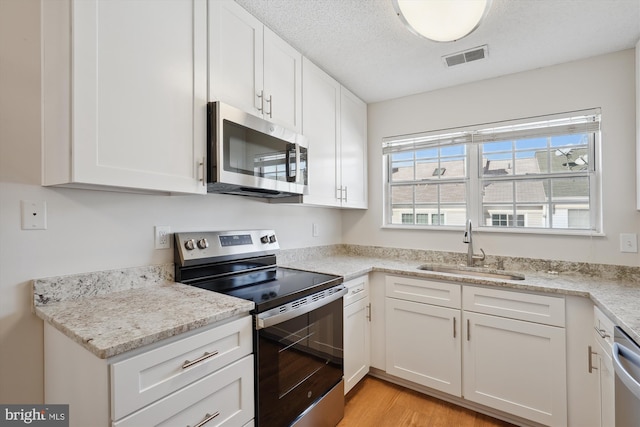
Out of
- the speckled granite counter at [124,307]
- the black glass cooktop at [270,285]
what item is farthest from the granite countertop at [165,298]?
the black glass cooktop at [270,285]

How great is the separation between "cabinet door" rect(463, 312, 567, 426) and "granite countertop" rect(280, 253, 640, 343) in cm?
23

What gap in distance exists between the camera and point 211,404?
44.0 inches

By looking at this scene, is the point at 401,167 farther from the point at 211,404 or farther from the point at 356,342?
the point at 211,404

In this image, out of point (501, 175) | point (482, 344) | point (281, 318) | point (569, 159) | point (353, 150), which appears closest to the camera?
point (281, 318)

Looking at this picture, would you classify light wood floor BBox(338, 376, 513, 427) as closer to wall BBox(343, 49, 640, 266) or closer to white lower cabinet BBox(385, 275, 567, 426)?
white lower cabinet BBox(385, 275, 567, 426)

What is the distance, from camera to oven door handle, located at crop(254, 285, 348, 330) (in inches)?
50.8

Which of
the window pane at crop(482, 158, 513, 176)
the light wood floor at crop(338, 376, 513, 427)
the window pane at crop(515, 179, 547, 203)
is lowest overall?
the light wood floor at crop(338, 376, 513, 427)

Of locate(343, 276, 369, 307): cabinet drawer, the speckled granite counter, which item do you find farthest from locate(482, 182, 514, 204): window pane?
the speckled granite counter

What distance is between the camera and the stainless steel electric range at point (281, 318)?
4.39 ft

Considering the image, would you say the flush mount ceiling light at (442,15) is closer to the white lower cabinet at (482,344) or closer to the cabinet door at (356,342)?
the white lower cabinet at (482,344)

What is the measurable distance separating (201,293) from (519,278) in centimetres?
210

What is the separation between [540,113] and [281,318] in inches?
94.1

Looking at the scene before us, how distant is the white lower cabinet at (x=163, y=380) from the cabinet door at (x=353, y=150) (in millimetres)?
1608
